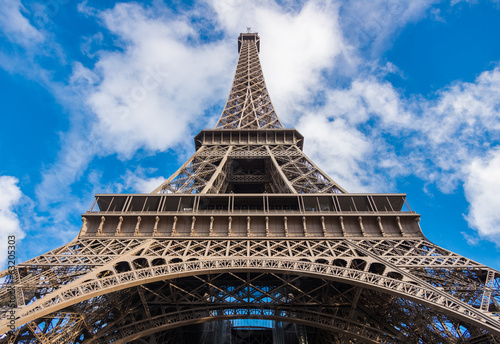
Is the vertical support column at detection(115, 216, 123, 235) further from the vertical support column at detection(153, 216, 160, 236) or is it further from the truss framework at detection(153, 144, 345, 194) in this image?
the truss framework at detection(153, 144, 345, 194)

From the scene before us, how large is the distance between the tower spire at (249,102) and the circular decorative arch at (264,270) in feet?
68.4

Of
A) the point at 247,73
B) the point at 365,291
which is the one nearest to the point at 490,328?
the point at 365,291

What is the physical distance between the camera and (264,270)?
Answer: 1362 centimetres

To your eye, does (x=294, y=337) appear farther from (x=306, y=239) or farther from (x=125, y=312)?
(x=125, y=312)

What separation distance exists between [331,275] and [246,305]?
5.14 metres

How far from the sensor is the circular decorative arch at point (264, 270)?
34.9ft

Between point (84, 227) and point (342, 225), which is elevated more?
point (84, 227)

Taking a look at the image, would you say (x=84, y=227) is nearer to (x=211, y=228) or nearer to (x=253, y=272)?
(x=211, y=228)

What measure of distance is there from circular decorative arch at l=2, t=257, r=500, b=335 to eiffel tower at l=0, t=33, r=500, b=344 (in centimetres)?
5

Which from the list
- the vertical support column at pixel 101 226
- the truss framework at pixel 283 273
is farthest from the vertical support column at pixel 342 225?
the vertical support column at pixel 101 226

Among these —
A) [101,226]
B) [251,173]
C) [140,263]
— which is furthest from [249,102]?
[140,263]

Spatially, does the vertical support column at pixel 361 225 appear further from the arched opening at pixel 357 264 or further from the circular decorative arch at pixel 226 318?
the circular decorative arch at pixel 226 318

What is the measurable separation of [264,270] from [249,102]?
2873 centimetres

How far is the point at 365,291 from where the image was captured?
1580 centimetres
